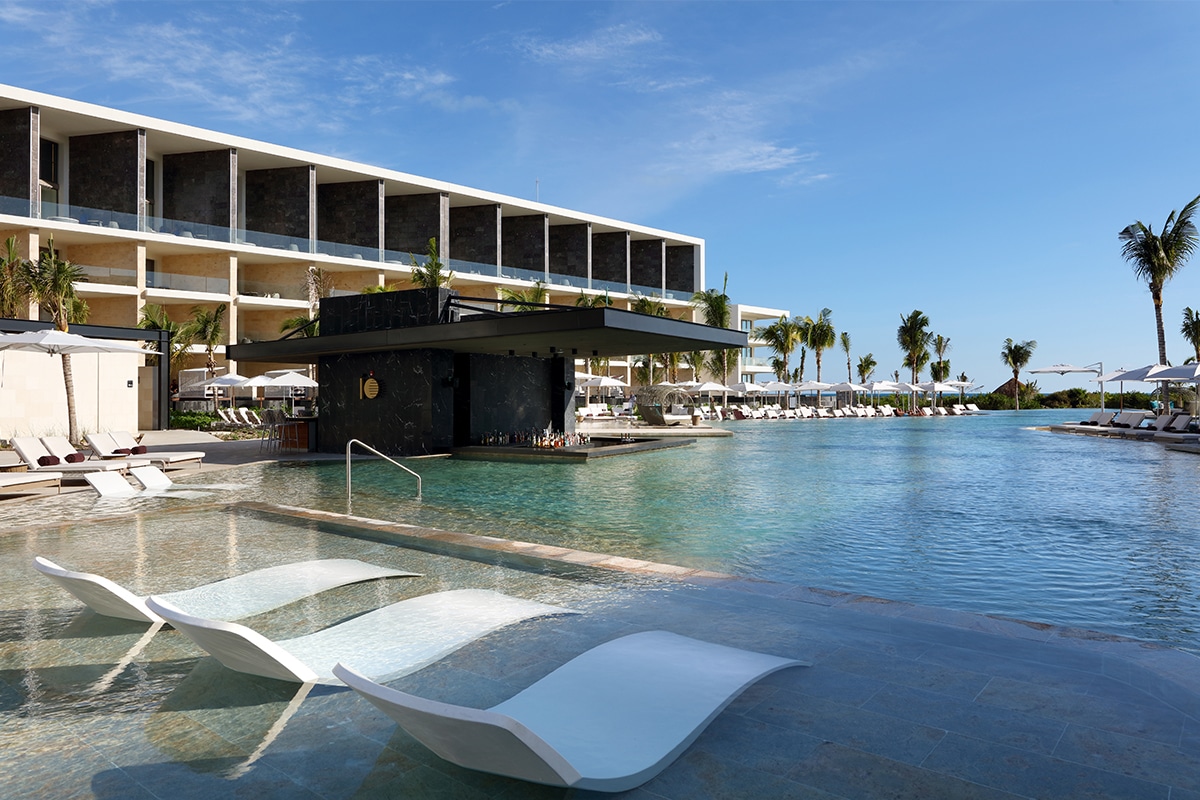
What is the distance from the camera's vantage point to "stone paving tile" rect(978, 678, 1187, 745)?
3.11 m

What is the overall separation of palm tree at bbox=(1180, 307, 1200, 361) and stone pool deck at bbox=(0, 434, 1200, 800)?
51120 mm

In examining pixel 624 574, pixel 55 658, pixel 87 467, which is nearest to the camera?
pixel 55 658

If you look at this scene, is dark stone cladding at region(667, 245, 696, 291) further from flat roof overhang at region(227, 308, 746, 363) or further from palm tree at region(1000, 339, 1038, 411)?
flat roof overhang at region(227, 308, 746, 363)

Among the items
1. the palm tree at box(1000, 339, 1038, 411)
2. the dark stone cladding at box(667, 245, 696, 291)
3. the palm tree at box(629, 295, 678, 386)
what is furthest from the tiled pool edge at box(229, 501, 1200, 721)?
the palm tree at box(1000, 339, 1038, 411)

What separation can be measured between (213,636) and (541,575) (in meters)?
3.01

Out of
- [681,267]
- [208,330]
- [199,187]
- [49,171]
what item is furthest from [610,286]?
[49,171]

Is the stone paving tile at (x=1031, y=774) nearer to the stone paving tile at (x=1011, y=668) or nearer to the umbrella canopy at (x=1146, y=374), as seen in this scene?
the stone paving tile at (x=1011, y=668)

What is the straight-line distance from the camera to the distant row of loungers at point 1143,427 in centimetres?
2434

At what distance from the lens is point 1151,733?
10.1 ft

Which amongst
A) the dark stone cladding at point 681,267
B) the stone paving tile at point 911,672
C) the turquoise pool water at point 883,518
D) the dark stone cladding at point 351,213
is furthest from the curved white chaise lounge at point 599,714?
the dark stone cladding at point 681,267

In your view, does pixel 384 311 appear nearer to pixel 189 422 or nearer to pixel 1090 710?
pixel 189 422

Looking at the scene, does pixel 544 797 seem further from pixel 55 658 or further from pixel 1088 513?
pixel 1088 513

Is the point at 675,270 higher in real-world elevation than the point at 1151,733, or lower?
higher

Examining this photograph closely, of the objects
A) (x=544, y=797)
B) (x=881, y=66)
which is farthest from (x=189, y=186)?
(x=544, y=797)
